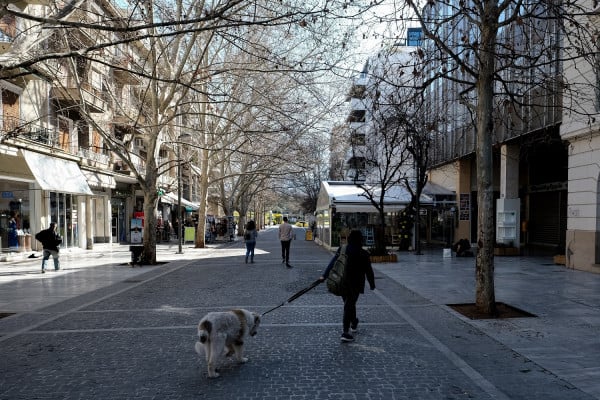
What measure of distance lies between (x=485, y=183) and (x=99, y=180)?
2203cm

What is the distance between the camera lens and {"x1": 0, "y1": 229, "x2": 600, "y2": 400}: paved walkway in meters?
4.62

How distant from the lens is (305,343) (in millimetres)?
6207

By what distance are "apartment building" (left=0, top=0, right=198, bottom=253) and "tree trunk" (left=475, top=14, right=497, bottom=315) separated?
992cm

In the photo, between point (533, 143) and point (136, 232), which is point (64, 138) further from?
point (533, 143)

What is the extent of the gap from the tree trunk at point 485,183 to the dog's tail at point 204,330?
5.23 meters

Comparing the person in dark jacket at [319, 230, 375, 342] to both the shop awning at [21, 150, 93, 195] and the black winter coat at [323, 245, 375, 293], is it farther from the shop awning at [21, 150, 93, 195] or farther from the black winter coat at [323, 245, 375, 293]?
the shop awning at [21, 150, 93, 195]

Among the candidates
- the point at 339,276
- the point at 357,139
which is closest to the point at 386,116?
the point at 357,139

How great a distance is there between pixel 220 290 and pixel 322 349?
5.51 m

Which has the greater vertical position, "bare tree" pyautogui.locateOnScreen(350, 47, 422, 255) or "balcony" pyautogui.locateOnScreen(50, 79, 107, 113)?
"balcony" pyautogui.locateOnScreen(50, 79, 107, 113)

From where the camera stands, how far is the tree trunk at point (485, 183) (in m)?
7.96

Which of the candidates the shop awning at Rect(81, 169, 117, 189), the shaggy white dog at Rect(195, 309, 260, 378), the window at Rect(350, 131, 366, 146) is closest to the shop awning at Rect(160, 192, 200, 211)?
the shop awning at Rect(81, 169, 117, 189)

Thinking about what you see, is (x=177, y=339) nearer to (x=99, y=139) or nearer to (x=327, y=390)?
(x=327, y=390)

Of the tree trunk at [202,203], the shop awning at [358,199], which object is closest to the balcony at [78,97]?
the tree trunk at [202,203]

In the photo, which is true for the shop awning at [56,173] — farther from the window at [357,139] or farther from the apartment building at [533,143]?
the apartment building at [533,143]
